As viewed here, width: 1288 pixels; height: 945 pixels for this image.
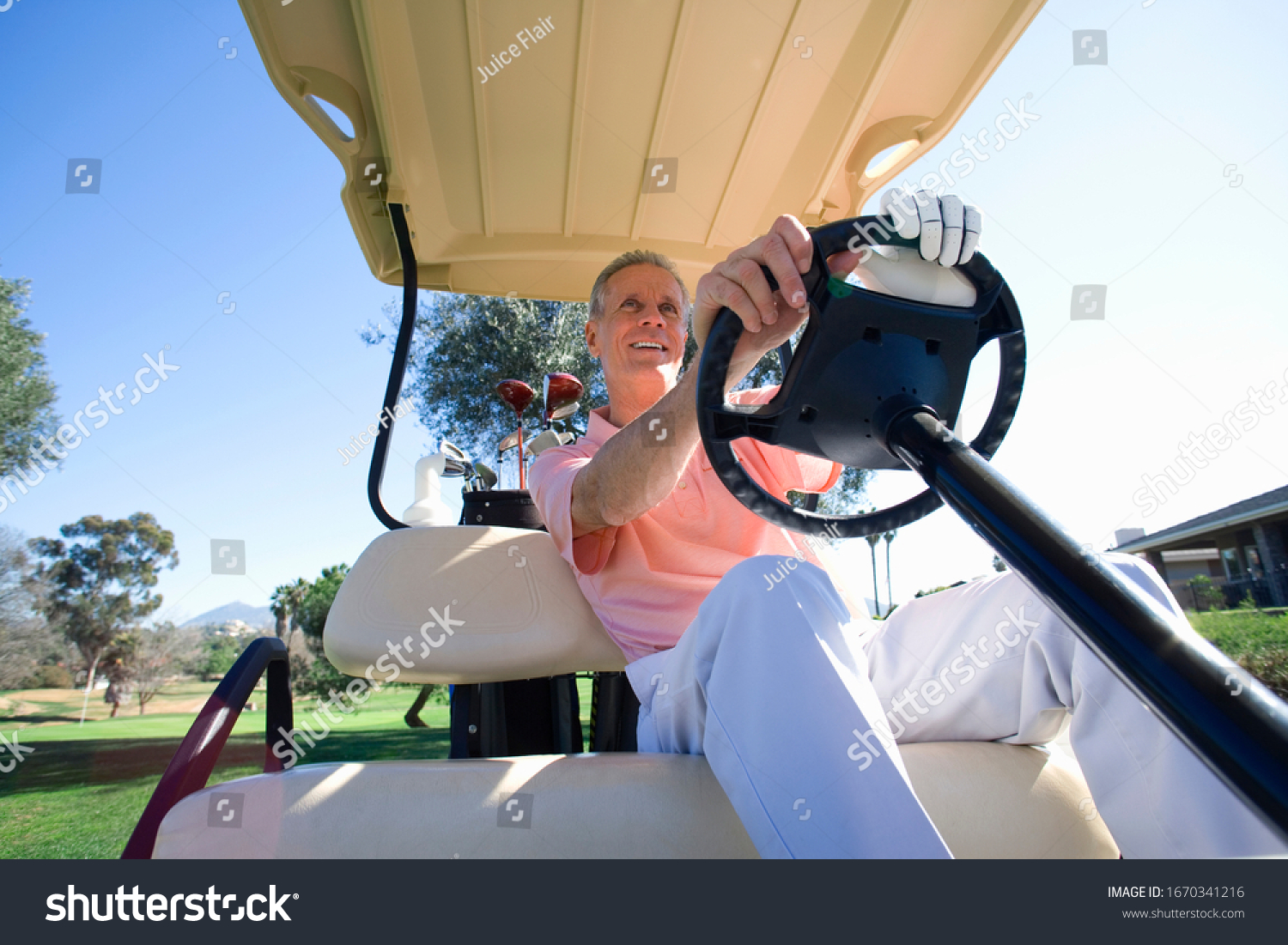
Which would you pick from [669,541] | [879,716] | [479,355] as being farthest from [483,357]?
[879,716]

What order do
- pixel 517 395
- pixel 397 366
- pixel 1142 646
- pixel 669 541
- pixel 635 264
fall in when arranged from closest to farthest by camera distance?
1. pixel 1142 646
2. pixel 669 541
3. pixel 397 366
4. pixel 635 264
5. pixel 517 395

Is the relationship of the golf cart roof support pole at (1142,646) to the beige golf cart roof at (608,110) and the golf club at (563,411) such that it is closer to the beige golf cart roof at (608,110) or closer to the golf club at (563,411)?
the beige golf cart roof at (608,110)

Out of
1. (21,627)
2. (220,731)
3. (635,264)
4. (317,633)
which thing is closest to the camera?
(220,731)

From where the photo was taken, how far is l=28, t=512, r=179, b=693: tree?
8922 mm

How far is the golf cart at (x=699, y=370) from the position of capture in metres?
0.71

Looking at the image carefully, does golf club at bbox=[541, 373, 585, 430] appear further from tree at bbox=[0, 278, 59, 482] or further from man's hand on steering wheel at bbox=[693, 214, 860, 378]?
tree at bbox=[0, 278, 59, 482]

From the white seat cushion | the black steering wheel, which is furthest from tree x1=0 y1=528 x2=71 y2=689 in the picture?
the black steering wheel

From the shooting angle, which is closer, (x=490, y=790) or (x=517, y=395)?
(x=490, y=790)

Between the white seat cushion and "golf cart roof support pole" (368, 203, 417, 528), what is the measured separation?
0.80 meters

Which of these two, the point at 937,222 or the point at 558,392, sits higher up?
the point at 558,392

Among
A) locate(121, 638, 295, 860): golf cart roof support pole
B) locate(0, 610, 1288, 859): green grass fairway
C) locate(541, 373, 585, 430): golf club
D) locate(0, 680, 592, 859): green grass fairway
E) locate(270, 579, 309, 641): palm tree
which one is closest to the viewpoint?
locate(121, 638, 295, 860): golf cart roof support pole

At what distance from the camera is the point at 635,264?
179 centimetres

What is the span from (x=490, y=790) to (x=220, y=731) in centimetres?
42

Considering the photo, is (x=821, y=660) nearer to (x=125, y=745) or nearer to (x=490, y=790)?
(x=490, y=790)
